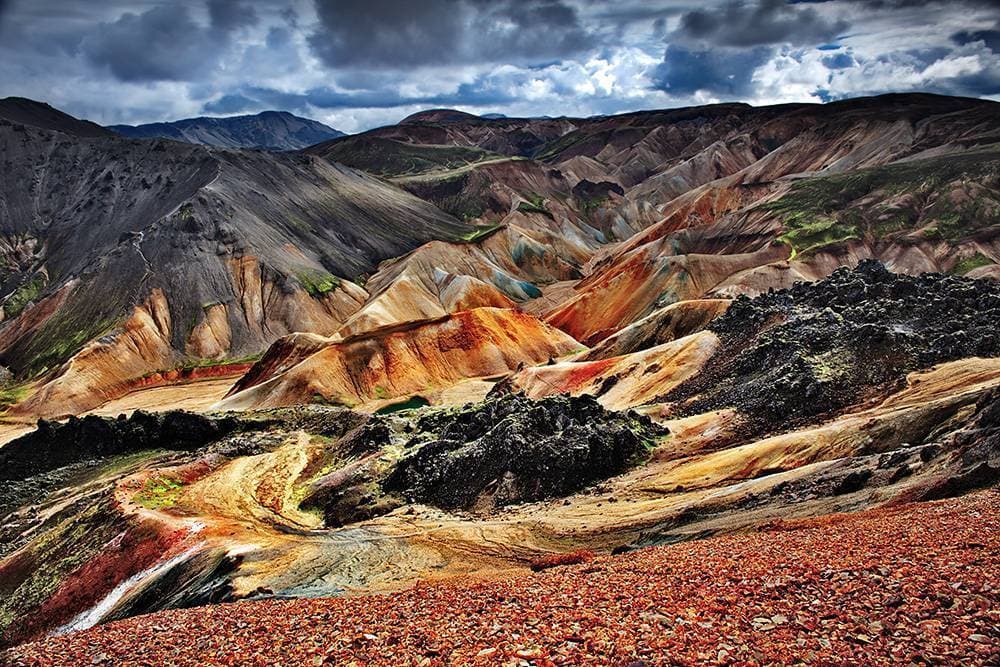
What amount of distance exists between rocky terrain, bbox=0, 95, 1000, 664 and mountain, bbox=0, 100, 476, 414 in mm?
705

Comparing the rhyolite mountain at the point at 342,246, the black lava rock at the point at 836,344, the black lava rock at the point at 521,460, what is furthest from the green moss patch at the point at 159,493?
the rhyolite mountain at the point at 342,246

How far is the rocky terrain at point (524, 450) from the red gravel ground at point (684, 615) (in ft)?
0.28

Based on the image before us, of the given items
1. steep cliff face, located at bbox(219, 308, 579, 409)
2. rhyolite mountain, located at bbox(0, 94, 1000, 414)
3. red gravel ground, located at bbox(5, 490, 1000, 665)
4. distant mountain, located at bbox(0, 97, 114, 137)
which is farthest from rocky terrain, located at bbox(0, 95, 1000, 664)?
distant mountain, located at bbox(0, 97, 114, 137)

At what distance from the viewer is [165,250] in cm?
11625

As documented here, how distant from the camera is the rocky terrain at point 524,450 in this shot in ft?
44.4

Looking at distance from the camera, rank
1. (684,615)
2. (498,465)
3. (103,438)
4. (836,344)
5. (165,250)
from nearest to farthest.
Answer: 1. (684,615)
2. (498,465)
3. (836,344)
4. (103,438)
5. (165,250)

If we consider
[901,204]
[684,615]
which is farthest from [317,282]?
[684,615]

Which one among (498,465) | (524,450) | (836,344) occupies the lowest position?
(498,465)

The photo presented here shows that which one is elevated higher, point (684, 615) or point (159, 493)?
point (159, 493)

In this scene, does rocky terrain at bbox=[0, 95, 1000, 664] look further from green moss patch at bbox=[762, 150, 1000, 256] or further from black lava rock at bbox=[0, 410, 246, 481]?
green moss patch at bbox=[762, 150, 1000, 256]

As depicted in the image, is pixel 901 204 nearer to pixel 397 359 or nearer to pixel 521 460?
pixel 397 359

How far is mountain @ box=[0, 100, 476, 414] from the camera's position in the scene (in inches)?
4040

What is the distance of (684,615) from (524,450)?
65.7 feet

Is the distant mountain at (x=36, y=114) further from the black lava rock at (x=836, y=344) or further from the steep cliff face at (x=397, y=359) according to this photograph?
the black lava rock at (x=836, y=344)
